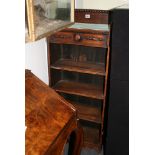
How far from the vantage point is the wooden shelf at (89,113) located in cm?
219

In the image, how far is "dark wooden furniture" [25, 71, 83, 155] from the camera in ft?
3.31

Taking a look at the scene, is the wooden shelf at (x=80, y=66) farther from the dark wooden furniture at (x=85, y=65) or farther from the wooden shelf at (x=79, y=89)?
the wooden shelf at (x=79, y=89)

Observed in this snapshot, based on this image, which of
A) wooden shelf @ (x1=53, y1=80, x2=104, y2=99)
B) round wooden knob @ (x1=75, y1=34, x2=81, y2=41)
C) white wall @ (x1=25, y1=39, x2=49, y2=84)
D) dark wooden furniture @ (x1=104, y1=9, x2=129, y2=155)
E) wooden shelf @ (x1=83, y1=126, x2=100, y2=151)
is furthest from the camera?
wooden shelf @ (x1=83, y1=126, x2=100, y2=151)

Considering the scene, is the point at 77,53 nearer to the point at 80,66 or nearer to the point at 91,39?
the point at 80,66

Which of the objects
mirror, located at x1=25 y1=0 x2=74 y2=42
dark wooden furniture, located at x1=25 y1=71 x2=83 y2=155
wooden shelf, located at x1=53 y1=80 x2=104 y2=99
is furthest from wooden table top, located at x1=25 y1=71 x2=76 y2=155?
wooden shelf, located at x1=53 y1=80 x2=104 y2=99

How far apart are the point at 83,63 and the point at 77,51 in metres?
0.13

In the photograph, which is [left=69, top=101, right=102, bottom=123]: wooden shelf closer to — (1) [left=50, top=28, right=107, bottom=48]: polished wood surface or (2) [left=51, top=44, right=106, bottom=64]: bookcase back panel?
(2) [left=51, top=44, right=106, bottom=64]: bookcase back panel

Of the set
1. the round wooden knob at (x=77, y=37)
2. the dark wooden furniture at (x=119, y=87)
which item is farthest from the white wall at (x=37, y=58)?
the dark wooden furniture at (x=119, y=87)

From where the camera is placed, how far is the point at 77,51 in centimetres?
227

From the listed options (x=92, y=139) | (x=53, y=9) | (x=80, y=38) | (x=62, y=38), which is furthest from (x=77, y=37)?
(x=92, y=139)

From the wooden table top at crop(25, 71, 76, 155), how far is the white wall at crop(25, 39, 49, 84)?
48 cm
